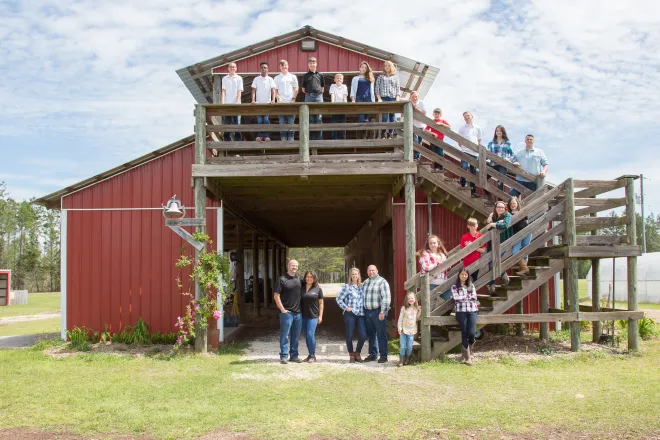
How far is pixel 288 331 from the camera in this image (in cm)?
945

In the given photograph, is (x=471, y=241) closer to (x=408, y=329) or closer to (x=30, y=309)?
(x=408, y=329)

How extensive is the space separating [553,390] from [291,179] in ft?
18.8

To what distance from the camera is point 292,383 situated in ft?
25.7

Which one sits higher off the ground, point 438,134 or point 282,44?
point 282,44

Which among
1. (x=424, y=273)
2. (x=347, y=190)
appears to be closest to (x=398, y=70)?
(x=347, y=190)

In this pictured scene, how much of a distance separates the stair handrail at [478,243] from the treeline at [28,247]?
48280 millimetres

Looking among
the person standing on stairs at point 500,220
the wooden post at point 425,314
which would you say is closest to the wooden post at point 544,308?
the person standing on stairs at point 500,220

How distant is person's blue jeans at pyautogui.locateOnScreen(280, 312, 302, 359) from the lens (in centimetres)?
936

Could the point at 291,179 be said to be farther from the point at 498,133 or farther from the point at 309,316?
the point at 498,133

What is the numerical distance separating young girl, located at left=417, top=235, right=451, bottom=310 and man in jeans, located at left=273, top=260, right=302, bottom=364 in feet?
6.81

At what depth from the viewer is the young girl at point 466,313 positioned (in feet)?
29.0

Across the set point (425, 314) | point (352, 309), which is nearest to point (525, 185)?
point (425, 314)

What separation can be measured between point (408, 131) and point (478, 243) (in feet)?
7.63

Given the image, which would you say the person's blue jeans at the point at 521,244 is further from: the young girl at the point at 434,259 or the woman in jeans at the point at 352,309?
the woman in jeans at the point at 352,309
